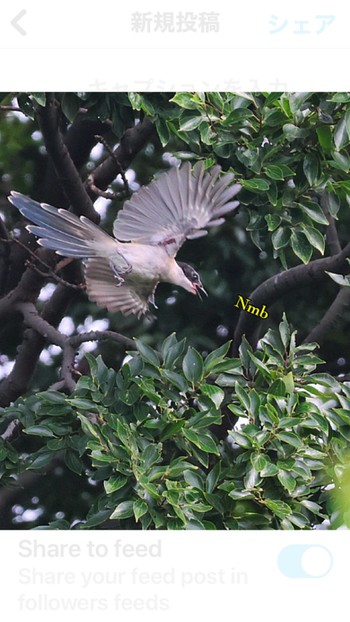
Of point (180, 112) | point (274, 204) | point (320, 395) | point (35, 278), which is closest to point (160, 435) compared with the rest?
point (320, 395)

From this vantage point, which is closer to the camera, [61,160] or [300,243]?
[300,243]

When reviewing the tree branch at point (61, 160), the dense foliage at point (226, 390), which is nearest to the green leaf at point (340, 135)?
the dense foliage at point (226, 390)

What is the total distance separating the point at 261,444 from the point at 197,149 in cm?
60

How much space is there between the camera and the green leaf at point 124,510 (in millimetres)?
1812

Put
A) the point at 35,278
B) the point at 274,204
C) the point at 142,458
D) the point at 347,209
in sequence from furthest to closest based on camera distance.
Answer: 1. the point at 347,209
2. the point at 35,278
3. the point at 274,204
4. the point at 142,458

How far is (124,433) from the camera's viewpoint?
1.88m

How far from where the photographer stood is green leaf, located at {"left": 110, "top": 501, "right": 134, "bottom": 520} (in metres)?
1.81

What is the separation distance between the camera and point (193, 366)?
6.55 ft

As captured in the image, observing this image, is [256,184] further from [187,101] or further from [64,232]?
[64,232]

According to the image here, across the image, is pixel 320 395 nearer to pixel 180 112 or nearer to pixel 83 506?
pixel 180 112

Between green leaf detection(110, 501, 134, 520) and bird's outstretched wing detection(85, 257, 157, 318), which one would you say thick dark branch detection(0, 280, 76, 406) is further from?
green leaf detection(110, 501, 134, 520)

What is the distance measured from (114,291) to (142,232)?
0.24m

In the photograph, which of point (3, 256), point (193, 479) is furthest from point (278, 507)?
point (3, 256)

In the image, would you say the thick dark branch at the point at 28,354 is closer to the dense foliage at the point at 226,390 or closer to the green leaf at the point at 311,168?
the dense foliage at the point at 226,390
